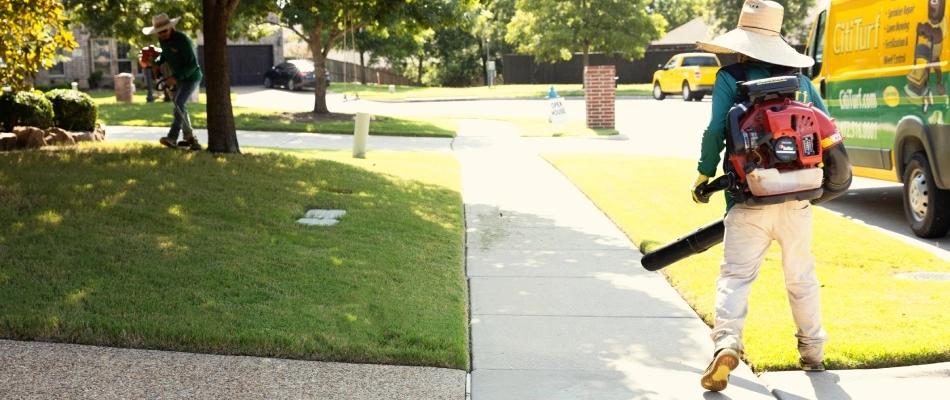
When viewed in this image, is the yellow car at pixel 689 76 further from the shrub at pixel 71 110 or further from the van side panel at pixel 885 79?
the shrub at pixel 71 110

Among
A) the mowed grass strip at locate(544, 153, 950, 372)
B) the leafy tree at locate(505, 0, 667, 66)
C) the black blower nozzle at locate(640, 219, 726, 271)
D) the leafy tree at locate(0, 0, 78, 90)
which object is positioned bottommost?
the mowed grass strip at locate(544, 153, 950, 372)

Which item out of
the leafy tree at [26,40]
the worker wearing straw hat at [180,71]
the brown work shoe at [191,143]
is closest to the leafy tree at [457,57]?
the brown work shoe at [191,143]

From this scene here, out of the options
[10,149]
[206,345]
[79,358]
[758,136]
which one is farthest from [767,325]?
[10,149]

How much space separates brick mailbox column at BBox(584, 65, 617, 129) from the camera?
23766mm

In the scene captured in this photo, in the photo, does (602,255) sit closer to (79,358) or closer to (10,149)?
(79,358)

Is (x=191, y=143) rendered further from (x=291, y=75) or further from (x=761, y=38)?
(x=291, y=75)

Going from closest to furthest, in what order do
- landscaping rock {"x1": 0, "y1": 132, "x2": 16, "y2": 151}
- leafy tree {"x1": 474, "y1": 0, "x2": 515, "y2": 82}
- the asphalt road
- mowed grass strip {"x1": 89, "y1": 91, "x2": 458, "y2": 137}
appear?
the asphalt road < landscaping rock {"x1": 0, "y1": 132, "x2": 16, "y2": 151} < mowed grass strip {"x1": 89, "y1": 91, "x2": 458, "y2": 137} < leafy tree {"x1": 474, "y1": 0, "x2": 515, "y2": 82}

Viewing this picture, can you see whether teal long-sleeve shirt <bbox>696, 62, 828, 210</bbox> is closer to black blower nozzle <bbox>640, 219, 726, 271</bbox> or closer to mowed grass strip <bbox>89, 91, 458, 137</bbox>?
black blower nozzle <bbox>640, 219, 726, 271</bbox>

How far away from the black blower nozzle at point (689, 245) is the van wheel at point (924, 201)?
4972 mm

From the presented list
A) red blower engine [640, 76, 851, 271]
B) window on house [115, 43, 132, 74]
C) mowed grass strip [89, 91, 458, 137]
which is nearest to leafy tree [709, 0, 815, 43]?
window on house [115, 43, 132, 74]

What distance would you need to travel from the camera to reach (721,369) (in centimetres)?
511

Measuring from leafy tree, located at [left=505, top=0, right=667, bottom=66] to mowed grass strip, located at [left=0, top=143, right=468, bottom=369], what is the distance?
3551 cm

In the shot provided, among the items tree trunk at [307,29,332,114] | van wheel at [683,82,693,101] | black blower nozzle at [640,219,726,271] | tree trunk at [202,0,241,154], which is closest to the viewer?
black blower nozzle at [640,219,726,271]

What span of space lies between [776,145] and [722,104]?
1.27ft
